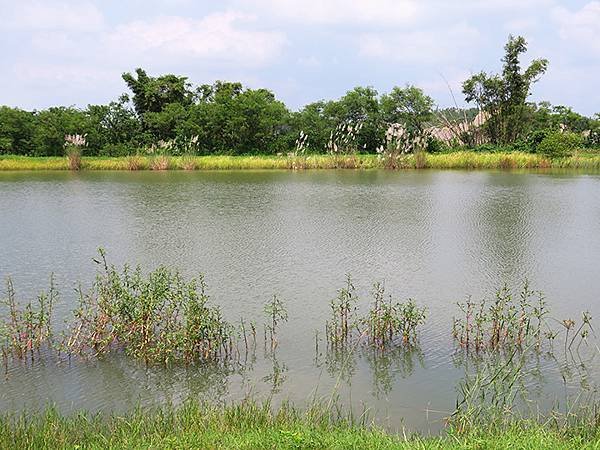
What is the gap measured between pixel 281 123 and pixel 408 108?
746 cm

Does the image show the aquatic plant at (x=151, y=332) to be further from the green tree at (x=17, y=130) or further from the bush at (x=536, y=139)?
the green tree at (x=17, y=130)

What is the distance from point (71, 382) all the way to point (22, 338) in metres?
1.10

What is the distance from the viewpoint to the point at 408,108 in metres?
36.7

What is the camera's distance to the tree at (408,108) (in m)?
36.4

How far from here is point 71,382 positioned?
5.36m

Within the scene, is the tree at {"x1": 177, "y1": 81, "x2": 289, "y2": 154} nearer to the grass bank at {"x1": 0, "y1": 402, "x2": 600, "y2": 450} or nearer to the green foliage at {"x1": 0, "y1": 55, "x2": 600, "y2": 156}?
the green foliage at {"x1": 0, "y1": 55, "x2": 600, "y2": 156}

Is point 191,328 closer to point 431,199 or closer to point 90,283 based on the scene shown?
point 90,283

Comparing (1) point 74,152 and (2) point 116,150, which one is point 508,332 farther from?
(2) point 116,150

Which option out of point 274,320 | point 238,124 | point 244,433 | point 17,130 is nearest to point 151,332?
point 274,320

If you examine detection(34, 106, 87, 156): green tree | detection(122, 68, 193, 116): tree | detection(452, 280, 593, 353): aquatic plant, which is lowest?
detection(452, 280, 593, 353): aquatic plant

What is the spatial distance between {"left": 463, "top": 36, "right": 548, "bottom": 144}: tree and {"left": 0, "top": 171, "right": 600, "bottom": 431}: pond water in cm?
1442

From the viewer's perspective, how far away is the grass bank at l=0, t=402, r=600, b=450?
3.53 meters

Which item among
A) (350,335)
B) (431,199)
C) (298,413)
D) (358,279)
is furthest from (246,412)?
(431,199)

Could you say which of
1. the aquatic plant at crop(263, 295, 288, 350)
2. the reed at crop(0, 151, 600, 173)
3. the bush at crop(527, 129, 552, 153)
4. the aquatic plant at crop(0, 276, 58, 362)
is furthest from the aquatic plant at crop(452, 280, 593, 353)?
the bush at crop(527, 129, 552, 153)
